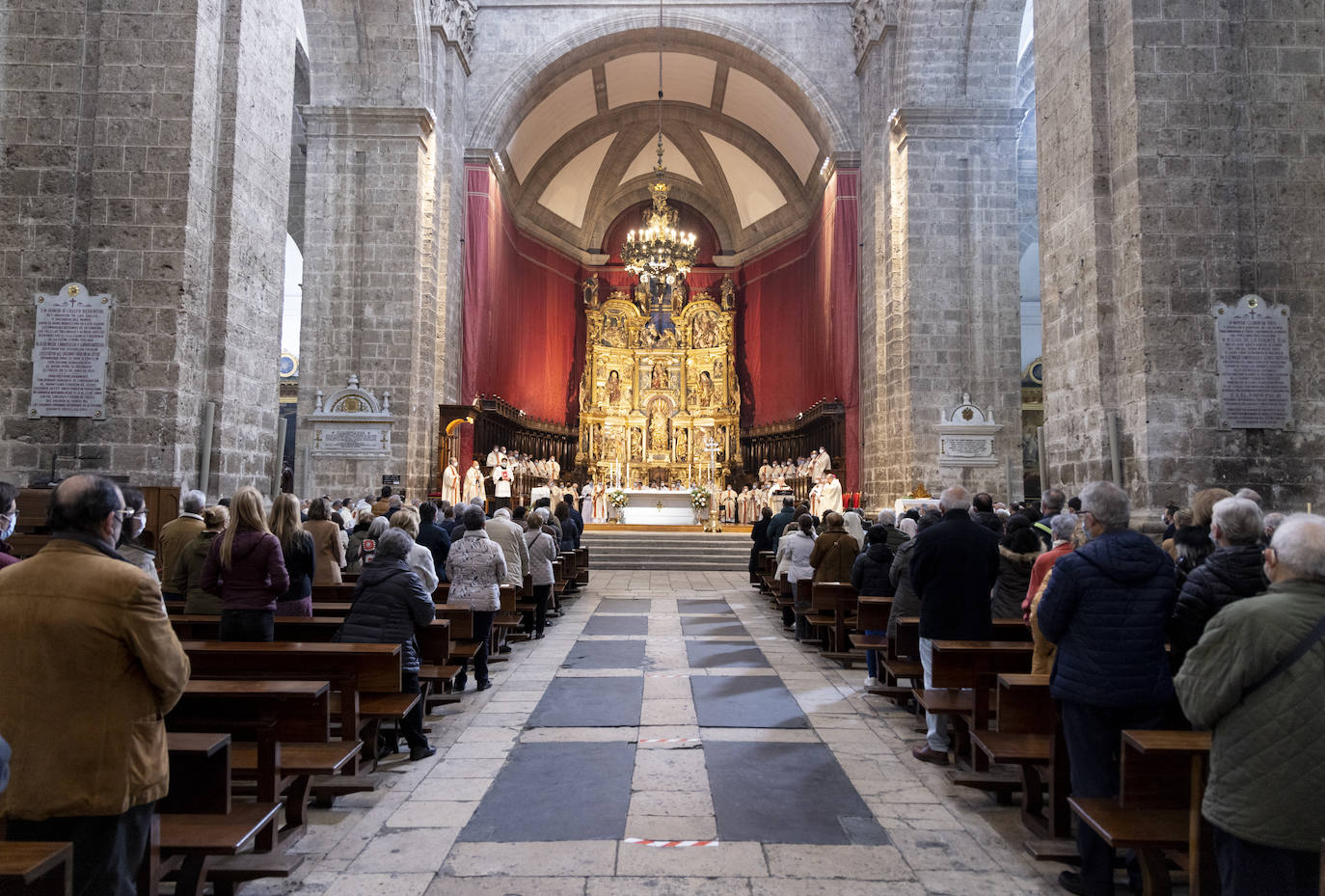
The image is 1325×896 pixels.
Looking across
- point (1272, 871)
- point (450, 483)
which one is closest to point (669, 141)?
point (450, 483)

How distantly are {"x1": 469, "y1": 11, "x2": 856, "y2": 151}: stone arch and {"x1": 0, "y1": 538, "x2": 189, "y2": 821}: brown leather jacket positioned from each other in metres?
16.7

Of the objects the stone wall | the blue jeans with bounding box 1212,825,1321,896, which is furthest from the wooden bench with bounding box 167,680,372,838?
the stone wall

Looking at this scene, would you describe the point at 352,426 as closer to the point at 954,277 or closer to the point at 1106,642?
the point at 954,277

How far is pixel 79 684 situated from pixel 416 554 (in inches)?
123

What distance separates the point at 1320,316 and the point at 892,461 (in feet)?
27.7

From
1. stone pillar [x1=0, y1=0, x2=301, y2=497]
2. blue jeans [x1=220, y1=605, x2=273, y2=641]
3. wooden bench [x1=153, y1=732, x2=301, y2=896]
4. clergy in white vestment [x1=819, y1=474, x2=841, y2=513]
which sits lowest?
wooden bench [x1=153, y1=732, x2=301, y2=896]

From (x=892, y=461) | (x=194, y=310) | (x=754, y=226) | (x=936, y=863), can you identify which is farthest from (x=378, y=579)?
(x=754, y=226)

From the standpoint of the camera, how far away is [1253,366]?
619 centimetres

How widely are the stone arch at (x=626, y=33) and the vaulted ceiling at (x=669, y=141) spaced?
6.8 inches

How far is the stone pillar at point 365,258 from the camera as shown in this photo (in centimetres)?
1423

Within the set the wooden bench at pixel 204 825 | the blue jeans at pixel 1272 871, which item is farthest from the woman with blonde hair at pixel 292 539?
the blue jeans at pixel 1272 871

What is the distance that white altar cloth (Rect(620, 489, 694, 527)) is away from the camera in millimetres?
20261

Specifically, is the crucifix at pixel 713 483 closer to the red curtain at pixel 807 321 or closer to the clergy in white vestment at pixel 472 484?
the red curtain at pixel 807 321

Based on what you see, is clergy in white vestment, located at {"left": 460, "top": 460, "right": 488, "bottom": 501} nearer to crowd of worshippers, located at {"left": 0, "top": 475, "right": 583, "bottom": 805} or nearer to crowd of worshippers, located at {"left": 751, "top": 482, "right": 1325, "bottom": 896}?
crowd of worshippers, located at {"left": 0, "top": 475, "right": 583, "bottom": 805}
